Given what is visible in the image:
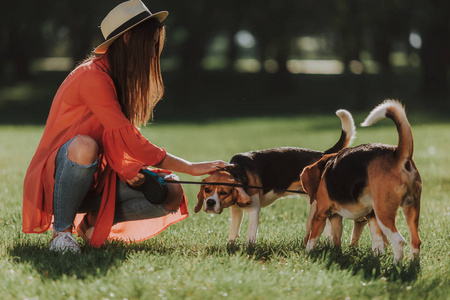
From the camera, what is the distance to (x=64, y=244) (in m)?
4.92

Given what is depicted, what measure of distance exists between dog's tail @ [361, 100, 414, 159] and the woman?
4.61 feet

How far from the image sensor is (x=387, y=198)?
443 centimetres

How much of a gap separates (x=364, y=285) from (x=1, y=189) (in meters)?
5.70

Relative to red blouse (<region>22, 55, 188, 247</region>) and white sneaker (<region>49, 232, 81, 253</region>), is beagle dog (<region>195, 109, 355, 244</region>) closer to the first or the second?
red blouse (<region>22, 55, 188, 247</region>)

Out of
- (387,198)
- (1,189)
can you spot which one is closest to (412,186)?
(387,198)

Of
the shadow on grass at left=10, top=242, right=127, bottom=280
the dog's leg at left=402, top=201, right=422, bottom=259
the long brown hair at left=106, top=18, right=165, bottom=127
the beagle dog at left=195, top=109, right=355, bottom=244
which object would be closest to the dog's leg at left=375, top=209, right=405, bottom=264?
the dog's leg at left=402, top=201, right=422, bottom=259

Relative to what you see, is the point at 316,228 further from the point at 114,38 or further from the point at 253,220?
the point at 114,38

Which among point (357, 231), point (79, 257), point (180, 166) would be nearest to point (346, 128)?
point (357, 231)

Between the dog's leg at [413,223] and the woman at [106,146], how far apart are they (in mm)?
1541

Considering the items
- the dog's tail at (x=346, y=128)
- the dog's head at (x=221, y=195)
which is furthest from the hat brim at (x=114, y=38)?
the dog's tail at (x=346, y=128)

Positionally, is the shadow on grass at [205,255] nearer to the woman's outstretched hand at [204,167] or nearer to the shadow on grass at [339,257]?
the shadow on grass at [339,257]

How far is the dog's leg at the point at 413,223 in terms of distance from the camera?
4492mm

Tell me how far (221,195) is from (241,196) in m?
0.18

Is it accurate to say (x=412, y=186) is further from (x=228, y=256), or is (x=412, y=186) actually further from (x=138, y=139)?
(x=138, y=139)
